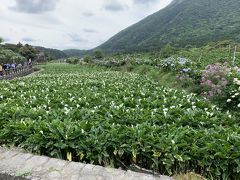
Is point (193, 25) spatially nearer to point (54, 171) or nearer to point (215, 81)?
point (215, 81)

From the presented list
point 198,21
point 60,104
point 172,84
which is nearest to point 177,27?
point 198,21

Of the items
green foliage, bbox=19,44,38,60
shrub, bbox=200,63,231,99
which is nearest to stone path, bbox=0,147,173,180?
shrub, bbox=200,63,231,99

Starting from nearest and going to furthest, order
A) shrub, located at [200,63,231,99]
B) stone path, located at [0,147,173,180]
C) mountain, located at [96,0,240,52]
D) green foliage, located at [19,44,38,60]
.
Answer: stone path, located at [0,147,173,180] < shrub, located at [200,63,231,99] < green foliage, located at [19,44,38,60] < mountain, located at [96,0,240,52]

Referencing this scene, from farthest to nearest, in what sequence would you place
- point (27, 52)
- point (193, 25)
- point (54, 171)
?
point (193, 25) → point (27, 52) → point (54, 171)

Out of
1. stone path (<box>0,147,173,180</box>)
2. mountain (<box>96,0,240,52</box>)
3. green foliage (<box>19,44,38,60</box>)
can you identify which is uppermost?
mountain (<box>96,0,240,52</box>)

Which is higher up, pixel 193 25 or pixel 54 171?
pixel 193 25

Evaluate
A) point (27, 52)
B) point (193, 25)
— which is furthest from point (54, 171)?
point (193, 25)

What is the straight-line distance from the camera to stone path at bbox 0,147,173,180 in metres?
3.97

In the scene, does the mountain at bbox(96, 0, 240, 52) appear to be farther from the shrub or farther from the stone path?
the stone path

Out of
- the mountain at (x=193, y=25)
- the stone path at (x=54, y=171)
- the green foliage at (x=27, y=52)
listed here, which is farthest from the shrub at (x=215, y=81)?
the mountain at (x=193, y=25)

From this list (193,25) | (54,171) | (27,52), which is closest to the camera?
(54,171)

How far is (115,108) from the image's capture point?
24.7ft

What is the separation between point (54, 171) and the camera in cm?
416

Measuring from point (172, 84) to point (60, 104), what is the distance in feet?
28.7
